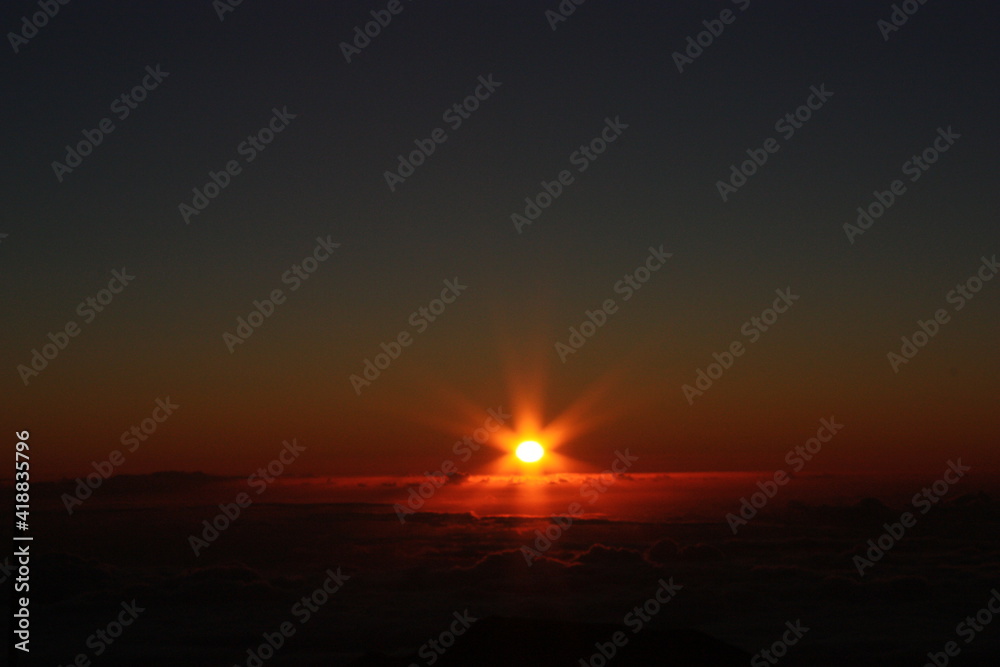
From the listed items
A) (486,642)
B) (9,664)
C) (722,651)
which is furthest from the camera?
(486,642)

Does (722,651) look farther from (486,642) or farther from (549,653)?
(486,642)

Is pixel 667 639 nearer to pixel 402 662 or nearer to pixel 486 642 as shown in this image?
pixel 486 642

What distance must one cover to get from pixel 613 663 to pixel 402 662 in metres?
23.8

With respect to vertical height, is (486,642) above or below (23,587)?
above

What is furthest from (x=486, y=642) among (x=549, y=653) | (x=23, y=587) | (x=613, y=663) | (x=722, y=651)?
(x=23, y=587)

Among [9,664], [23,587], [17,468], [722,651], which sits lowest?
[9,664]

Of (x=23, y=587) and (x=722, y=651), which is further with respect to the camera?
(x=722, y=651)

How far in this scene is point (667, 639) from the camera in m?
98.1

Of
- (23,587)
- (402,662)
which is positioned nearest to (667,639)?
(402,662)

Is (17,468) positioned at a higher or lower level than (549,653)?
lower

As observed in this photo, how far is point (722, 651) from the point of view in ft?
307

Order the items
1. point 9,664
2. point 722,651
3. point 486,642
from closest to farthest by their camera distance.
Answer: point 9,664 < point 722,651 < point 486,642

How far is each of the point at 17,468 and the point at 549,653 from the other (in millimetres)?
77564

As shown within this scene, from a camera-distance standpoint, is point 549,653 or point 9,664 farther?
point 549,653
